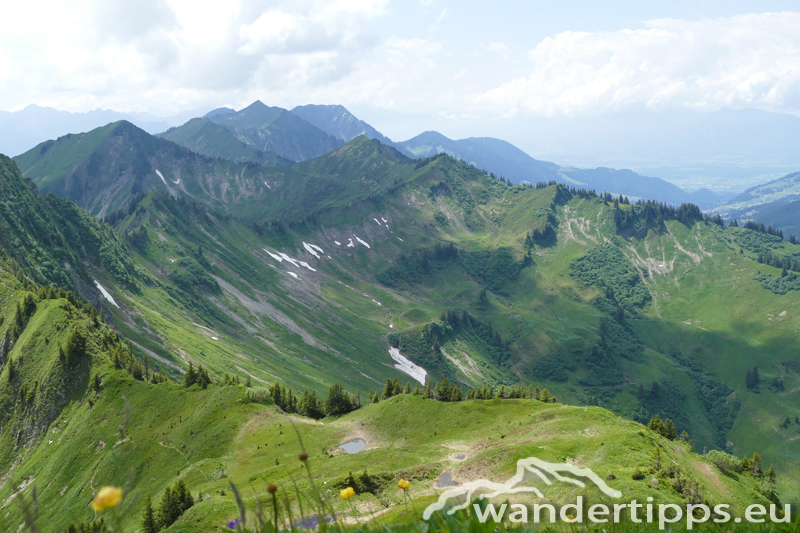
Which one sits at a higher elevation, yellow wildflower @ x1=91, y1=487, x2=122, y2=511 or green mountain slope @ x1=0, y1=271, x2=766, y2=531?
yellow wildflower @ x1=91, y1=487, x2=122, y2=511

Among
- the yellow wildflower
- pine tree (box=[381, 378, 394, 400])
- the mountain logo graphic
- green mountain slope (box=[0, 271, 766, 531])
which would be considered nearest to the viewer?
the yellow wildflower

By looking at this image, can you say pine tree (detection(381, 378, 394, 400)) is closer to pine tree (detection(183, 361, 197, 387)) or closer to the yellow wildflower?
pine tree (detection(183, 361, 197, 387))

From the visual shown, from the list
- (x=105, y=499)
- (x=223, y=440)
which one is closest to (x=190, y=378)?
(x=223, y=440)

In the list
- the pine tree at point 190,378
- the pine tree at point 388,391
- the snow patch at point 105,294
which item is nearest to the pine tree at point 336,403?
the pine tree at point 388,391

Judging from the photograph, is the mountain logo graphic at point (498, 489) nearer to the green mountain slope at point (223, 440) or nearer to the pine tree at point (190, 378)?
the green mountain slope at point (223, 440)

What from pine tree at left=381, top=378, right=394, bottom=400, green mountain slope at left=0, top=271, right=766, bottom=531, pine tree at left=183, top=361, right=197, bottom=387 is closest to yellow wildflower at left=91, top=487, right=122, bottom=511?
green mountain slope at left=0, top=271, right=766, bottom=531

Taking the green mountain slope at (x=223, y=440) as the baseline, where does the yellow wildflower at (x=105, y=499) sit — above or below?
above

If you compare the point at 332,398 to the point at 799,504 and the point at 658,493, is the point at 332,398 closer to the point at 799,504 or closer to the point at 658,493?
the point at 658,493

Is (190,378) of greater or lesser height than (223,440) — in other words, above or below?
above

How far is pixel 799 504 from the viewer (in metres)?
13.0

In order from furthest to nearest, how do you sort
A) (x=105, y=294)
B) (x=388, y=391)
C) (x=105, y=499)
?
1. (x=105, y=294)
2. (x=388, y=391)
3. (x=105, y=499)

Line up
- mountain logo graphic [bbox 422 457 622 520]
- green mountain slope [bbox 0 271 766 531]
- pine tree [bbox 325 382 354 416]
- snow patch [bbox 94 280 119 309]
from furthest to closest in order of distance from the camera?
snow patch [bbox 94 280 119 309] < pine tree [bbox 325 382 354 416] < green mountain slope [bbox 0 271 766 531] < mountain logo graphic [bbox 422 457 622 520]

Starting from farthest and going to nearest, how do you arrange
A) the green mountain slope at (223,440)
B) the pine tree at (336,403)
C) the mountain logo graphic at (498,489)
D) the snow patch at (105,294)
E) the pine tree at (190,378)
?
the snow patch at (105,294), the pine tree at (190,378), the pine tree at (336,403), the green mountain slope at (223,440), the mountain logo graphic at (498,489)

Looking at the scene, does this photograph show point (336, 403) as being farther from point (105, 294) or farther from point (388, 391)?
point (105, 294)
